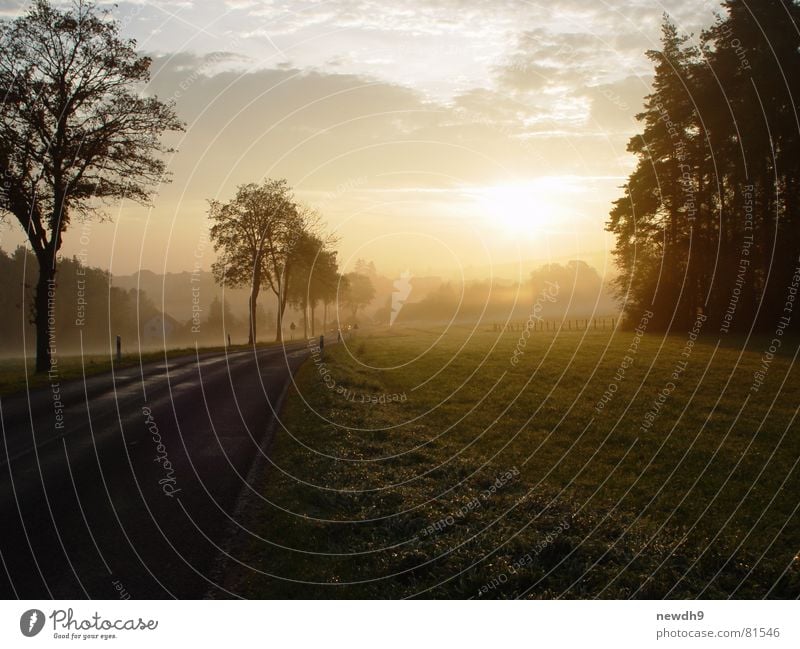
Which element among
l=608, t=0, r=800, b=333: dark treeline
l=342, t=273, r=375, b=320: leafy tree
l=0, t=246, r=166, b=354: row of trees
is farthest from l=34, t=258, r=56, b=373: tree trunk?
l=342, t=273, r=375, b=320: leafy tree

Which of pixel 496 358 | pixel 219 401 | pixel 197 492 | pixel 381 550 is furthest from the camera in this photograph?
pixel 496 358

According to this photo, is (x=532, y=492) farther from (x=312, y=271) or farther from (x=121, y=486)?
(x=312, y=271)

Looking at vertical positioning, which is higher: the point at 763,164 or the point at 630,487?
the point at 763,164

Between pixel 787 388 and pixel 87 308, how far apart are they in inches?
5200

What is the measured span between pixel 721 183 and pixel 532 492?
37.2 m

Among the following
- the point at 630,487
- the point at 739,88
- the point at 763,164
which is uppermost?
the point at 739,88

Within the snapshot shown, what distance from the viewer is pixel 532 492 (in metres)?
11.3

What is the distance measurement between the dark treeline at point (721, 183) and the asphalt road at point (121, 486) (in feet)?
85.3

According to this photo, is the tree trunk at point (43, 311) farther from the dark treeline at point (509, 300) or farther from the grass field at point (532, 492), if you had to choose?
the dark treeline at point (509, 300)

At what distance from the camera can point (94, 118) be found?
28.2 m

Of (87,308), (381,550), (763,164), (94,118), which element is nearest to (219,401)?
(381,550)

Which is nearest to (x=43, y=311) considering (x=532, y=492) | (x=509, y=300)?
(x=532, y=492)

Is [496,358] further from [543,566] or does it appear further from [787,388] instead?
[543,566]

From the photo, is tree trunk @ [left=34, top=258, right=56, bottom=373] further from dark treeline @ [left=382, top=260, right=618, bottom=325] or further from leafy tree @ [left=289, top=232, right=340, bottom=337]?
dark treeline @ [left=382, top=260, right=618, bottom=325]
